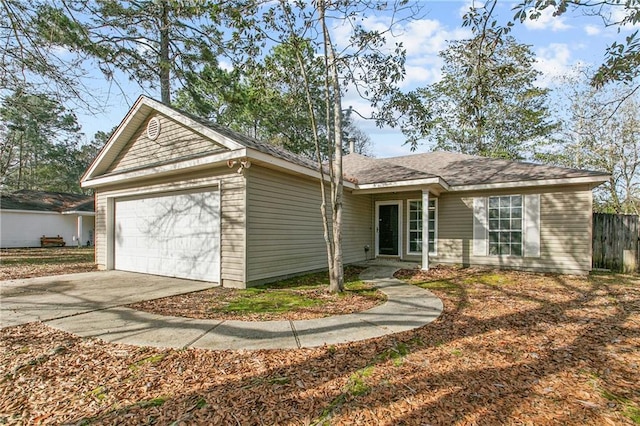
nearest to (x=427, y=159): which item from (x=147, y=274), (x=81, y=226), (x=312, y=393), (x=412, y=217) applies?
(x=412, y=217)

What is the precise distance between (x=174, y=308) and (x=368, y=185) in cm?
652

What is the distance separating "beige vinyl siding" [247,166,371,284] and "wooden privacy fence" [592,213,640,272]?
756 cm

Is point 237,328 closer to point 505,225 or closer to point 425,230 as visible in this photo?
point 425,230

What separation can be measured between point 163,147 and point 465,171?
9511 mm

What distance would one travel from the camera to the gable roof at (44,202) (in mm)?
18978

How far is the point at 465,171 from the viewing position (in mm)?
10711

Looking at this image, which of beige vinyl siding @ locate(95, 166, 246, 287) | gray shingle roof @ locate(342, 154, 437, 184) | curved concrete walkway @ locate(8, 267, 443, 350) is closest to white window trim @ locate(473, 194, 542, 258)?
gray shingle roof @ locate(342, 154, 437, 184)

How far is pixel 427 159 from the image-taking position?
1295 cm

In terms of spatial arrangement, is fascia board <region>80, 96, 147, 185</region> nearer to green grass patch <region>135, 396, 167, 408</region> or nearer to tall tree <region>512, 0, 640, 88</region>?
green grass patch <region>135, 396, 167, 408</region>

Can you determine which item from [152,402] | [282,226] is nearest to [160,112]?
Answer: [282,226]

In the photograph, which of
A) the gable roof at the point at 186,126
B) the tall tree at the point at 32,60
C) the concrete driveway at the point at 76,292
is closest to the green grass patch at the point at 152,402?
the concrete driveway at the point at 76,292

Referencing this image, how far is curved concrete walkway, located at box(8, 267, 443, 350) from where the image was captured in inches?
138

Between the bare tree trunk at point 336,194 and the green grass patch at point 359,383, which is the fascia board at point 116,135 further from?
the green grass patch at point 359,383

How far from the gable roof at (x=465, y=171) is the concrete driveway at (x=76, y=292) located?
6363 mm
